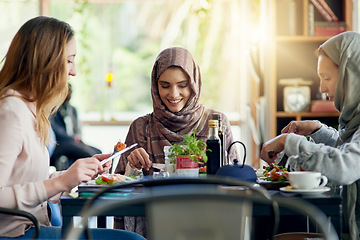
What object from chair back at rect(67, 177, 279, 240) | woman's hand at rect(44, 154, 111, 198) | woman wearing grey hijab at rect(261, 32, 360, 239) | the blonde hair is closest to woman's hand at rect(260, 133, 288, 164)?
woman wearing grey hijab at rect(261, 32, 360, 239)

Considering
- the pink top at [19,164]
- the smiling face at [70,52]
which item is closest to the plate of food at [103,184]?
the pink top at [19,164]

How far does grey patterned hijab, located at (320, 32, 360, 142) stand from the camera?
232 cm

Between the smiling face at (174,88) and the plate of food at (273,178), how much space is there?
0.75m

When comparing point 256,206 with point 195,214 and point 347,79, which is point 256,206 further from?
point 347,79

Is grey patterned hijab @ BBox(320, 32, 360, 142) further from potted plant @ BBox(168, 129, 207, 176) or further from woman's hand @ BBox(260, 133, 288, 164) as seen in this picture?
potted plant @ BBox(168, 129, 207, 176)

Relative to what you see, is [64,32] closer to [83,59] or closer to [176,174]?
[176,174]

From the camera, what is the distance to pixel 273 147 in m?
2.27

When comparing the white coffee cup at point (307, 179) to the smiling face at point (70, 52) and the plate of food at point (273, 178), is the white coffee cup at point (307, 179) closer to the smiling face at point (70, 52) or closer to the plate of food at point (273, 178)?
the plate of food at point (273, 178)

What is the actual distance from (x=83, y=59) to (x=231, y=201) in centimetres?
586

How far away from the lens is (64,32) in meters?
2.15

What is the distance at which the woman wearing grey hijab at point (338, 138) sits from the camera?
2068 mm

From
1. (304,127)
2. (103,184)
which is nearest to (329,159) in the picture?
(304,127)

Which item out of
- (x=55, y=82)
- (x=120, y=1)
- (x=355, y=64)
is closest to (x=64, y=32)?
(x=55, y=82)

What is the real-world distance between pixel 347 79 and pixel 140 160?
0.91 metres
